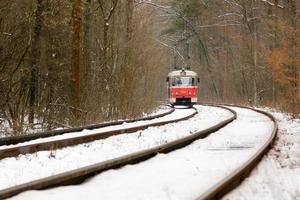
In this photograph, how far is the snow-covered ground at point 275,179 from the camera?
23.0ft

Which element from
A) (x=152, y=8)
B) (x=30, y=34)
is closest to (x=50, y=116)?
(x=30, y=34)

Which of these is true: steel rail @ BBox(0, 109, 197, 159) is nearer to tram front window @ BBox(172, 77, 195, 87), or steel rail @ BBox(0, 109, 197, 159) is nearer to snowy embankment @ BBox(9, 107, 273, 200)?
snowy embankment @ BBox(9, 107, 273, 200)

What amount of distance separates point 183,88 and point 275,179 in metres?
35.2

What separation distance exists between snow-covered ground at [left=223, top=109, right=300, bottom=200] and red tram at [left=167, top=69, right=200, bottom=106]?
102ft

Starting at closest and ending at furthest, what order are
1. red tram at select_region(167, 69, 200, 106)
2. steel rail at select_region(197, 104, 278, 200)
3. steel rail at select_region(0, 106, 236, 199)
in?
steel rail at select_region(197, 104, 278, 200), steel rail at select_region(0, 106, 236, 199), red tram at select_region(167, 69, 200, 106)

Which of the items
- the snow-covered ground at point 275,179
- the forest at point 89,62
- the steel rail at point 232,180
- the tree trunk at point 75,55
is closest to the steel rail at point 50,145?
the forest at point 89,62

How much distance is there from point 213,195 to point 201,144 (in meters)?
7.06

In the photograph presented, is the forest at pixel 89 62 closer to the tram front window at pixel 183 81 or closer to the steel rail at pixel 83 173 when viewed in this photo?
the tram front window at pixel 183 81

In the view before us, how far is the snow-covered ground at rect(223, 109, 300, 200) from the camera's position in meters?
7.02

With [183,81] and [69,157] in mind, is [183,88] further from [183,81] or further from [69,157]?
[69,157]

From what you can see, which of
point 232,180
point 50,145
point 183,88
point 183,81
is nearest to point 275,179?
point 232,180

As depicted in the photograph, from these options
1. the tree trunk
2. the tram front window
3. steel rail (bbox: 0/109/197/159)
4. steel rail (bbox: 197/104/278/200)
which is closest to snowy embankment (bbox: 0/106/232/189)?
steel rail (bbox: 0/109/197/159)

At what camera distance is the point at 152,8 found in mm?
33125

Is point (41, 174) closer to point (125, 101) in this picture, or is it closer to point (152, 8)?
point (125, 101)
